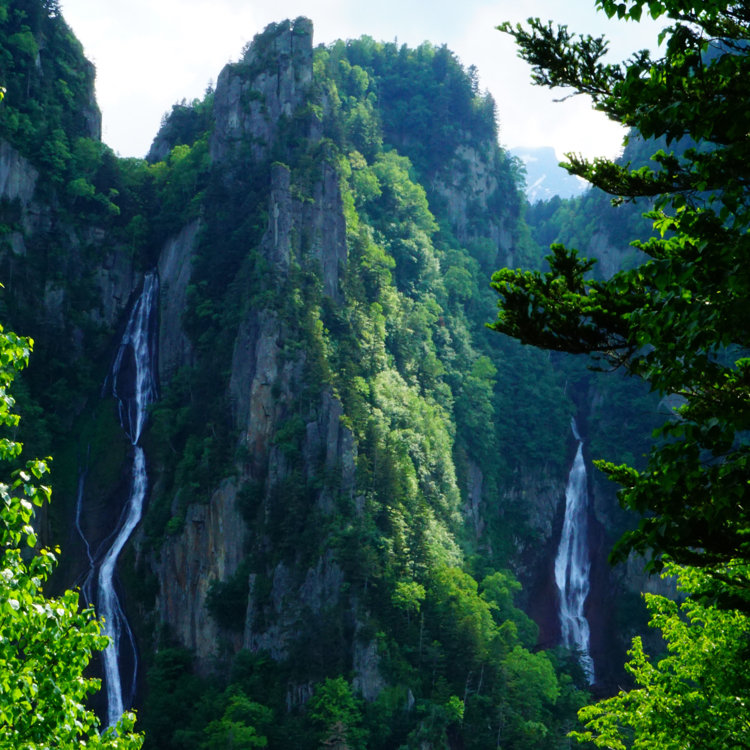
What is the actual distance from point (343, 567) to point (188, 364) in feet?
66.1

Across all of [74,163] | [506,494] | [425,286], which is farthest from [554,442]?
[74,163]

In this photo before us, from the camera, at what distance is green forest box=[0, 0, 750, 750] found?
129 feet

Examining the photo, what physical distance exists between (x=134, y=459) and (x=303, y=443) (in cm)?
1256

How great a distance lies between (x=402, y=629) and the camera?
4253 cm

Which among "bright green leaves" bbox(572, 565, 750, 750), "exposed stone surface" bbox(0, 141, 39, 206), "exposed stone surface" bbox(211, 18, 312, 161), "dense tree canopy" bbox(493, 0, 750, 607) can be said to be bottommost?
"bright green leaves" bbox(572, 565, 750, 750)

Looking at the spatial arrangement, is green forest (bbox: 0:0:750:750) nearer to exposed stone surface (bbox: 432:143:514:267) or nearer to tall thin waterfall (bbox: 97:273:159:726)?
tall thin waterfall (bbox: 97:273:159:726)

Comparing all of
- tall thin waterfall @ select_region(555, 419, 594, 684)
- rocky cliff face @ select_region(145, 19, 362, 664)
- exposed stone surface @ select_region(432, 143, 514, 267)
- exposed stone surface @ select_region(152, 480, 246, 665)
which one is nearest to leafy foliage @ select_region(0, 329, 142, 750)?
rocky cliff face @ select_region(145, 19, 362, 664)

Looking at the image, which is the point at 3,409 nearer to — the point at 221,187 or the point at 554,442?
the point at 221,187

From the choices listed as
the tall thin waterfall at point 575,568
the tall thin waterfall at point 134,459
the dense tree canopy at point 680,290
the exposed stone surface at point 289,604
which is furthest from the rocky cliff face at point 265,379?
the dense tree canopy at point 680,290

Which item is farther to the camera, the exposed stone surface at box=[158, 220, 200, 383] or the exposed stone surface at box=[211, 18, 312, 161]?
the exposed stone surface at box=[211, 18, 312, 161]

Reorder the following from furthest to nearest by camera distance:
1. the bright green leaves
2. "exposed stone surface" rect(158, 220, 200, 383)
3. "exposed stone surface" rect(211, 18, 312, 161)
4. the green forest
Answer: "exposed stone surface" rect(211, 18, 312, 161) < "exposed stone surface" rect(158, 220, 200, 383) < the green forest < the bright green leaves

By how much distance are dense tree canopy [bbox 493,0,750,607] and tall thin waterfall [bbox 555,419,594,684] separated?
50384 millimetres

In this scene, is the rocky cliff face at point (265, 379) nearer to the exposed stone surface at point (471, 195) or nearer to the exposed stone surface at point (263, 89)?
the exposed stone surface at point (263, 89)

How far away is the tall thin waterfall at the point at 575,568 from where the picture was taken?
57.5m
